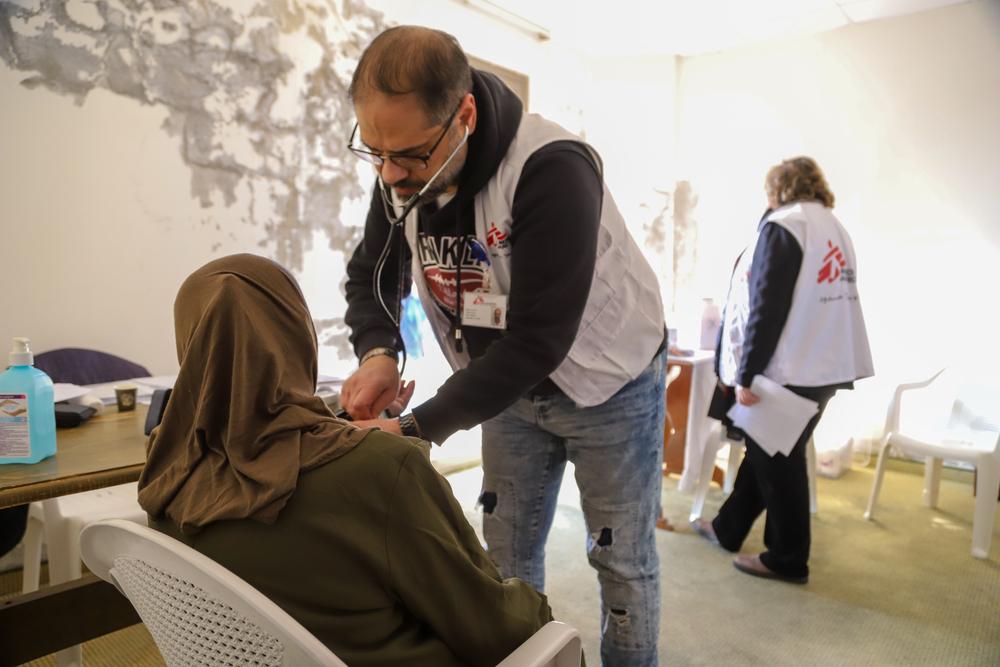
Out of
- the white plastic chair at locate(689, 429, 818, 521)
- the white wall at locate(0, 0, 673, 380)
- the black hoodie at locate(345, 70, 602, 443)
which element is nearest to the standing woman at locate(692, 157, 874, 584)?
the white plastic chair at locate(689, 429, 818, 521)

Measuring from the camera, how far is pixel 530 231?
111 centimetres

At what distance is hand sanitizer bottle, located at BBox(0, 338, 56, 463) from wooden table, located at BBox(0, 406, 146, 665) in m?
0.02

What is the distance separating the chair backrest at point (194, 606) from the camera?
0.60 m

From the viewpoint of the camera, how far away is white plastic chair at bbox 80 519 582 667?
602 millimetres

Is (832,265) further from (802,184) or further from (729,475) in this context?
(729,475)

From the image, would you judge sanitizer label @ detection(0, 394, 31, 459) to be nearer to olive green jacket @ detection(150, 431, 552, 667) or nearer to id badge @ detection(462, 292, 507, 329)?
olive green jacket @ detection(150, 431, 552, 667)

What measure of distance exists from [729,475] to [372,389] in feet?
8.33

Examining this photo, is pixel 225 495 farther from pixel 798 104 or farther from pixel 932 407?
pixel 798 104

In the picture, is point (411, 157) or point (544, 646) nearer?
point (544, 646)

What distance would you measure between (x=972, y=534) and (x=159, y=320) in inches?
127

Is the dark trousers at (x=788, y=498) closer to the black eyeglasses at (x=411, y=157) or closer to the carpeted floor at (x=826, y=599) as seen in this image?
the carpeted floor at (x=826, y=599)

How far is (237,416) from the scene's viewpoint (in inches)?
28.6

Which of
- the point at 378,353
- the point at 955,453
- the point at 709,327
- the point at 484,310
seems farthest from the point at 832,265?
the point at 378,353

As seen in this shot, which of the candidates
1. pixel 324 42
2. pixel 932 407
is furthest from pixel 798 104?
pixel 324 42
